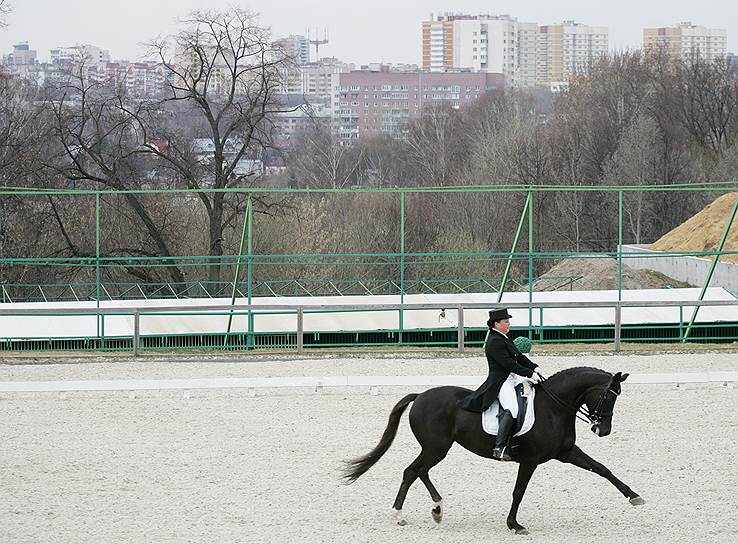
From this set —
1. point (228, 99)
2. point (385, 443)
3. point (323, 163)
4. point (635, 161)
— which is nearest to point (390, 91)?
point (323, 163)

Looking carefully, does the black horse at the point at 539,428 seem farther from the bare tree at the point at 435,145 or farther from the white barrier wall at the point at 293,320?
the bare tree at the point at 435,145

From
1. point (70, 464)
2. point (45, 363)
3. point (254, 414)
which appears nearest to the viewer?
point (70, 464)

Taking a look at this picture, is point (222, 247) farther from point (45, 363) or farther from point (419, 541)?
point (419, 541)

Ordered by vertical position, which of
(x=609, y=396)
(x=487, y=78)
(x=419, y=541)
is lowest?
(x=419, y=541)

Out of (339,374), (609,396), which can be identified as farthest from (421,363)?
(609,396)

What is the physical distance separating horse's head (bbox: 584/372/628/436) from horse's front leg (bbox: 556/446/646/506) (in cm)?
26

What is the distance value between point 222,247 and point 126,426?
76.3 ft

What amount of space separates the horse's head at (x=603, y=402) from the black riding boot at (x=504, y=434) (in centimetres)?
66

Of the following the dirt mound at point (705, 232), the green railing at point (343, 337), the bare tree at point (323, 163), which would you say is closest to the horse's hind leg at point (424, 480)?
the green railing at point (343, 337)

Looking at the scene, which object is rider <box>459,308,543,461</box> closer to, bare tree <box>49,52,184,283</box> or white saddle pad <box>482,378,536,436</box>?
white saddle pad <box>482,378,536,436</box>

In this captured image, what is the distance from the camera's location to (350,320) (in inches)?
1055

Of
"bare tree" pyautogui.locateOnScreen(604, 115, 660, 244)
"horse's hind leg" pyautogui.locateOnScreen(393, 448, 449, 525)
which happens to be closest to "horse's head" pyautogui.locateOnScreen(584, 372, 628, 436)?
"horse's hind leg" pyautogui.locateOnScreen(393, 448, 449, 525)

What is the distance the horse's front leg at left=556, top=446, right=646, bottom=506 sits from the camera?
9.93m

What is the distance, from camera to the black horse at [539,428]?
9922 mm
